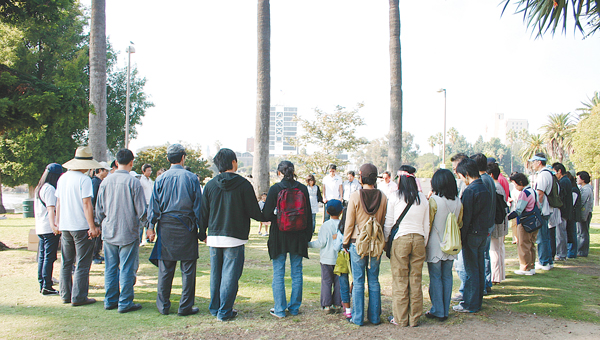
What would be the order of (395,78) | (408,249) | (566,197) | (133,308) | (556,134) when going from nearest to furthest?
(408,249), (133,308), (566,197), (395,78), (556,134)

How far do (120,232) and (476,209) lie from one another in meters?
4.70

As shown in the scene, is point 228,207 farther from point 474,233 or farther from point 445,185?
point 474,233

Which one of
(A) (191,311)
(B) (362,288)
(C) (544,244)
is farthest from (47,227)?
(C) (544,244)

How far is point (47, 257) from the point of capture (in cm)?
564

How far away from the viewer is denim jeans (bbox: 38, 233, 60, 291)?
557 centimetres

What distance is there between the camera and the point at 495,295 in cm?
582

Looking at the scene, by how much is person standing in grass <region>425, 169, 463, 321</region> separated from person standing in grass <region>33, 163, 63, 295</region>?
17.2 feet

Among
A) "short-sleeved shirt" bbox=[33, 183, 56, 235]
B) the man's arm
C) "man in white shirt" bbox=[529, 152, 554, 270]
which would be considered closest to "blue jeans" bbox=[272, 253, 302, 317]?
the man's arm

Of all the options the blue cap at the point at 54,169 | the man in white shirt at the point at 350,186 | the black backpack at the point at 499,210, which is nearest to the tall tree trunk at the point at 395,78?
the man in white shirt at the point at 350,186

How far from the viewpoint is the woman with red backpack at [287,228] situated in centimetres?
470

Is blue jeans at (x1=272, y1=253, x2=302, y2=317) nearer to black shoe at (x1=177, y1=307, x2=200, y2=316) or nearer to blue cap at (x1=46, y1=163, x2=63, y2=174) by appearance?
black shoe at (x1=177, y1=307, x2=200, y2=316)

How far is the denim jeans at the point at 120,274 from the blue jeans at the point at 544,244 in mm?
7286

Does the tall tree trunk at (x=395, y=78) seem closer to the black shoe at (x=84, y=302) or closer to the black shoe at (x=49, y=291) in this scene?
the black shoe at (x=84, y=302)

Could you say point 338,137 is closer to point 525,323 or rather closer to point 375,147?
point 525,323
